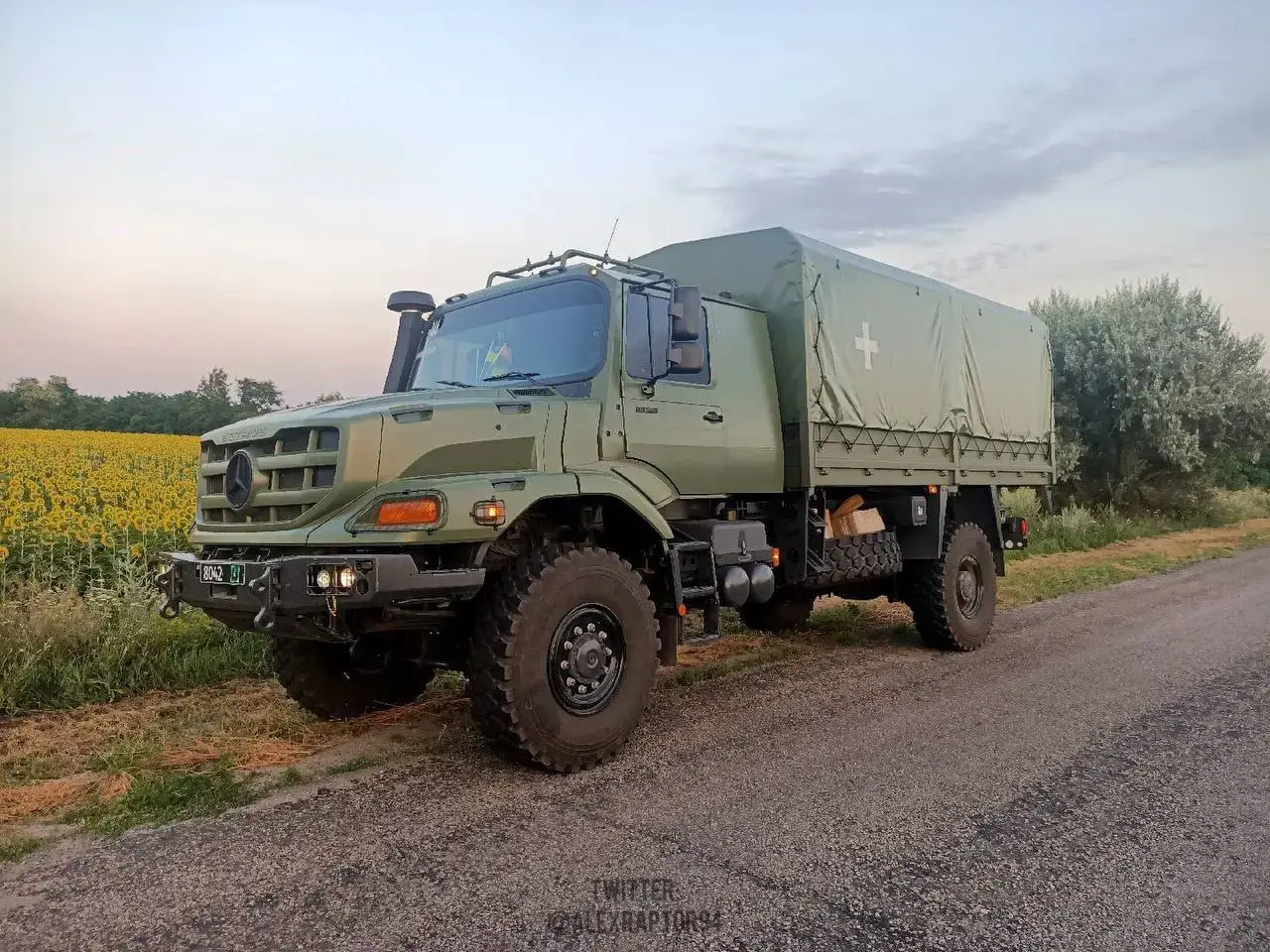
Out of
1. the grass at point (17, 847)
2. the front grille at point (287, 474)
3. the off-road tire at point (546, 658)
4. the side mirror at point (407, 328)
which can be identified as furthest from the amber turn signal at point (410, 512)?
the side mirror at point (407, 328)

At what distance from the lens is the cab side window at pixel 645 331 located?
503 cm

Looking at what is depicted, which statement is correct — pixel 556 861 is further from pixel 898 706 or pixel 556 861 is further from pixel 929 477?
pixel 929 477

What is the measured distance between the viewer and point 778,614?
26.8 feet

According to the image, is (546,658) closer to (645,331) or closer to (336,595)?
(336,595)

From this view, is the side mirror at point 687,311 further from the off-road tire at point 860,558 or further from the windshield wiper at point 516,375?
the off-road tire at point 860,558

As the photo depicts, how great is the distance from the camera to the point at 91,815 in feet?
12.1

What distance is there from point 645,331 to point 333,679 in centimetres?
280

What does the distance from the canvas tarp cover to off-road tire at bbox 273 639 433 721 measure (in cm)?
326

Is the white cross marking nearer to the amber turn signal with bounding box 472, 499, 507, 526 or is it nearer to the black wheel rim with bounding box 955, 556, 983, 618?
the black wheel rim with bounding box 955, 556, 983, 618

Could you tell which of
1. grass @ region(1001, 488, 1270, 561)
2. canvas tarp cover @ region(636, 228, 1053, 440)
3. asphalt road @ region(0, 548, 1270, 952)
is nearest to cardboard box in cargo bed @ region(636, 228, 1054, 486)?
canvas tarp cover @ region(636, 228, 1053, 440)

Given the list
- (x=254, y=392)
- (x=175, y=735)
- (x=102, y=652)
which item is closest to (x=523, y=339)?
(x=175, y=735)

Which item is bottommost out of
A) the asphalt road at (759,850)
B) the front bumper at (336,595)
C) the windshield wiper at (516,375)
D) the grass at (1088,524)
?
the asphalt road at (759,850)

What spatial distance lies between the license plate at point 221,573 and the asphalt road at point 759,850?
3.46ft

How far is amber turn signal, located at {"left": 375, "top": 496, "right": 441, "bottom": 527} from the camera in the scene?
390cm
